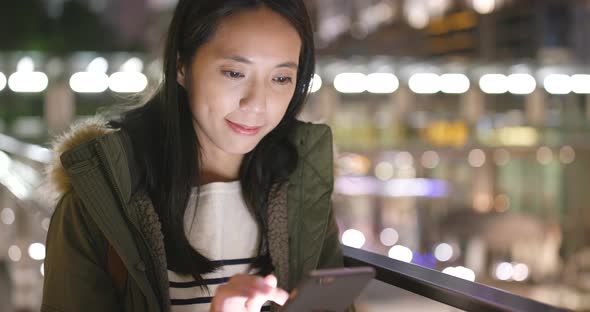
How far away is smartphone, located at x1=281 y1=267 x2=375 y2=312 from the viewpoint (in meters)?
1.21

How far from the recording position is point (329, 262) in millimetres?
1889

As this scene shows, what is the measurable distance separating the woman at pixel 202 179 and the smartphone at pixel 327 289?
0.67 ft

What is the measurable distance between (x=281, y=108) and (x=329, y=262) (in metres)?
0.41

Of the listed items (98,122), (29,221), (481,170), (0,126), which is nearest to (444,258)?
(481,170)

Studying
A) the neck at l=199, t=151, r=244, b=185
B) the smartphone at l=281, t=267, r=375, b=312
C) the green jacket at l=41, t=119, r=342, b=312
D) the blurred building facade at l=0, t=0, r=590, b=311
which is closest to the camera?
the smartphone at l=281, t=267, r=375, b=312

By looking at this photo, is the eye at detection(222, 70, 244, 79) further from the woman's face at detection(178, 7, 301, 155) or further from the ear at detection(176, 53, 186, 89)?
the ear at detection(176, 53, 186, 89)

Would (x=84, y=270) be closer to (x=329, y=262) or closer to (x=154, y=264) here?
(x=154, y=264)

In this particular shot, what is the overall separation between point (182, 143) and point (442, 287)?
0.65m

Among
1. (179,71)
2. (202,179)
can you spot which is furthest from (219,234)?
(179,71)

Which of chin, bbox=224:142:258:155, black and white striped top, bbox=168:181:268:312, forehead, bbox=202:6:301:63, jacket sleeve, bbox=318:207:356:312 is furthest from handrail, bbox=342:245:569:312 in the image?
forehead, bbox=202:6:301:63

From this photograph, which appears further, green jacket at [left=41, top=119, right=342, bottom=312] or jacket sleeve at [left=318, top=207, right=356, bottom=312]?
jacket sleeve at [left=318, top=207, right=356, bottom=312]

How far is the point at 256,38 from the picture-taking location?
5.33ft

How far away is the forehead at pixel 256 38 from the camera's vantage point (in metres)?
1.62

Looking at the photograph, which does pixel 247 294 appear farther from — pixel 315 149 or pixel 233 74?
pixel 315 149
